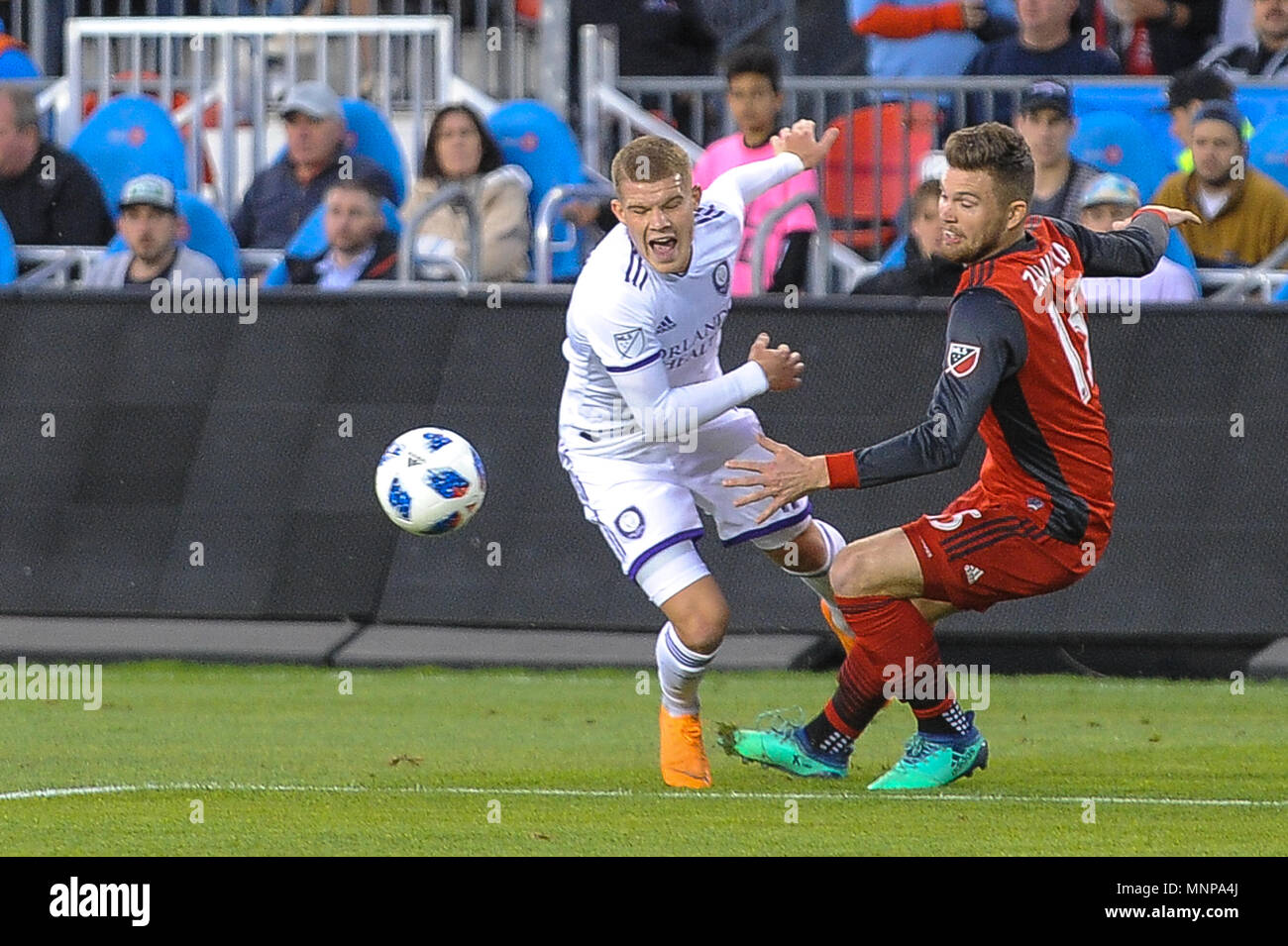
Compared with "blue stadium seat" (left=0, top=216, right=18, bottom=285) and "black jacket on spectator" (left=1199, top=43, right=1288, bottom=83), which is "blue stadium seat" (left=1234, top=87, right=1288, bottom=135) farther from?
"blue stadium seat" (left=0, top=216, right=18, bottom=285)

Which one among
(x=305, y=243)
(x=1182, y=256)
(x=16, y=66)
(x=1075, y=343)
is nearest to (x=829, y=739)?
(x=1075, y=343)

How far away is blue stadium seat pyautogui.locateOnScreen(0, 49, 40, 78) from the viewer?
17.0m

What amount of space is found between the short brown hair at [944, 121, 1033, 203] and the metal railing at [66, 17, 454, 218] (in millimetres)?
7767

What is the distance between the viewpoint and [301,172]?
14.8m

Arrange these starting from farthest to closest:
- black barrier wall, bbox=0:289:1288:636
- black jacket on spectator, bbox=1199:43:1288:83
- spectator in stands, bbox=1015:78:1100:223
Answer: black jacket on spectator, bbox=1199:43:1288:83 → spectator in stands, bbox=1015:78:1100:223 → black barrier wall, bbox=0:289:1288:636

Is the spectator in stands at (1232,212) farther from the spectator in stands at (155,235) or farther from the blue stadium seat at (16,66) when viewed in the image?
the blue stadium seat at (16,66)

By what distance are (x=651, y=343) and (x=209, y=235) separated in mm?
6330

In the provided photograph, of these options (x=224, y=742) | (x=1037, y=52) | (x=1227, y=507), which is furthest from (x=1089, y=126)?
(x=224, y=742)

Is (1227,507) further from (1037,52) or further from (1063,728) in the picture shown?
(1037,52)

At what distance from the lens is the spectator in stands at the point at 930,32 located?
15492mm

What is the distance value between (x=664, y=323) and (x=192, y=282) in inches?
207

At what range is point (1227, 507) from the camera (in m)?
A: 11.5

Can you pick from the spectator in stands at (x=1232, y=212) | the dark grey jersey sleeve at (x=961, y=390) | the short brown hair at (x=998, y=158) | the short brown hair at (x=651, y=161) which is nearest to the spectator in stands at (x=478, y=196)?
the spectator in stands at (x=1232, y=212)

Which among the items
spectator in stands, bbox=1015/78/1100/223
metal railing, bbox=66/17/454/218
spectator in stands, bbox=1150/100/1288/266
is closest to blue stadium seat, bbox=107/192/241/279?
metal railing, bbox=66/17/454/218
